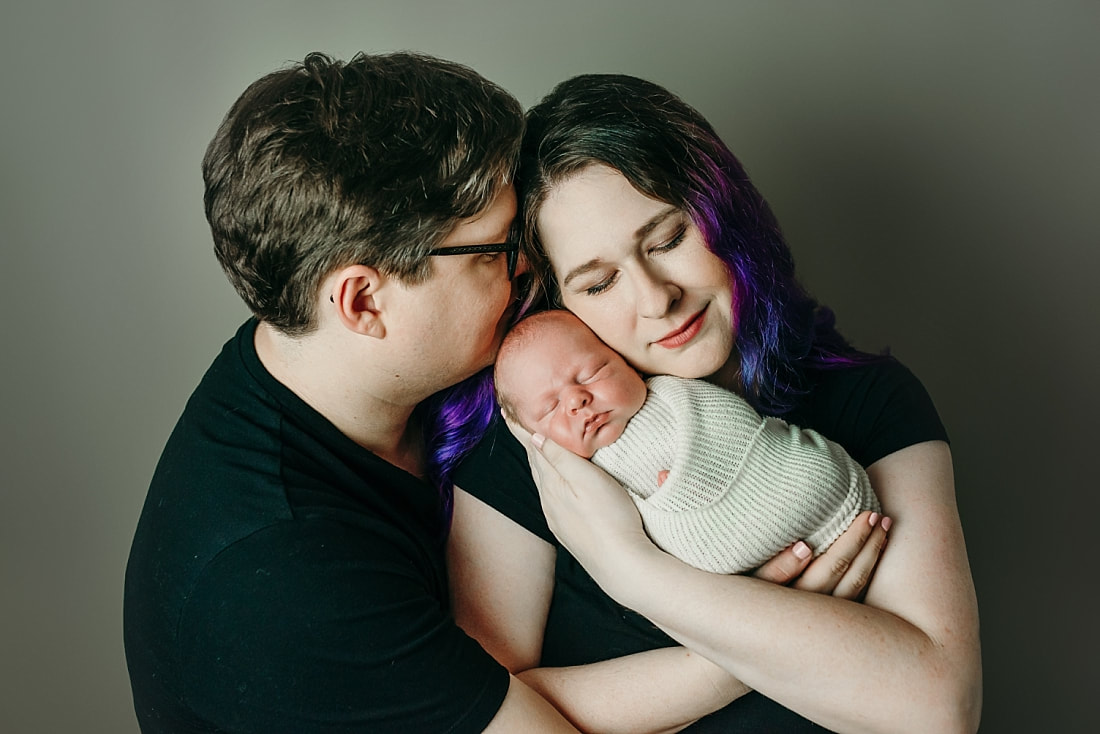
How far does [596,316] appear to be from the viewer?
2.01m

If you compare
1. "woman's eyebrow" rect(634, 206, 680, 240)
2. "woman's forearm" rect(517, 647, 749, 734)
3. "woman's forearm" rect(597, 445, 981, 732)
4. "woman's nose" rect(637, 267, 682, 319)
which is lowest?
"woman's forearm" rect(517, 647, 749, 734)

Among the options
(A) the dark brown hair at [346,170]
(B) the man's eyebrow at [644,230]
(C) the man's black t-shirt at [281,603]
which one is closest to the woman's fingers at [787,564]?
(C) the man's black t-shirt at [281,603]

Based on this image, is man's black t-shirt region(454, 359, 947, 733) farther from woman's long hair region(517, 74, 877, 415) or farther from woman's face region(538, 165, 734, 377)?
woman's face region(538, 165, 734, 377)

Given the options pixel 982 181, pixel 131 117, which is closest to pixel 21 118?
pixel 131 117

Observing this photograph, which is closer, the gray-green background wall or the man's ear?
the man's ear

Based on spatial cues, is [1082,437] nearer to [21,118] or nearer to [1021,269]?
[1021,269]

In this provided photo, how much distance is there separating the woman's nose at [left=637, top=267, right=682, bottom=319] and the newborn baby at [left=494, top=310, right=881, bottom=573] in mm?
123

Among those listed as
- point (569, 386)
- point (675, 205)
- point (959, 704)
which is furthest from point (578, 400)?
point (959, 704)

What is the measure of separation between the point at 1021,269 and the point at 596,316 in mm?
1507

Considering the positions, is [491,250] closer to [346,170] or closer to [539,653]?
[346,170]

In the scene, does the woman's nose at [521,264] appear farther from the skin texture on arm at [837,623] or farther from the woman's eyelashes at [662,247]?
the skin texture on arm at [837,623]

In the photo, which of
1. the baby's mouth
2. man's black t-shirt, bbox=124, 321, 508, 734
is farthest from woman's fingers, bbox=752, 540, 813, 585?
man's black t-shirt, bbox=124, 321, 508, 734

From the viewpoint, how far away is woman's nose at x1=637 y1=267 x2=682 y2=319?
1915 millimetres

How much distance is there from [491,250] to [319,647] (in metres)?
0.79
